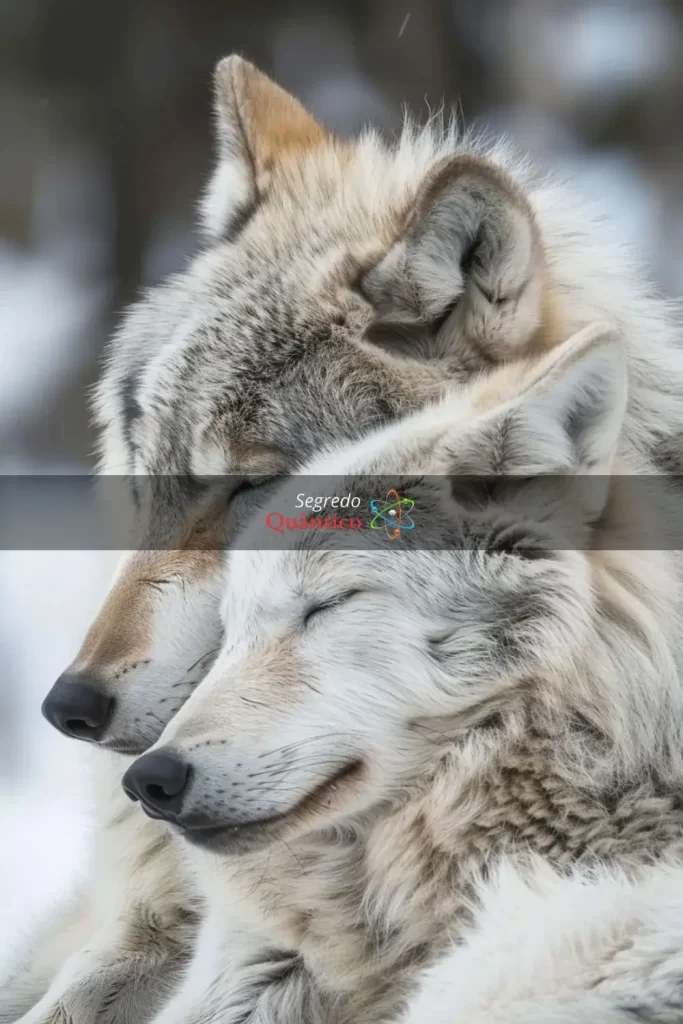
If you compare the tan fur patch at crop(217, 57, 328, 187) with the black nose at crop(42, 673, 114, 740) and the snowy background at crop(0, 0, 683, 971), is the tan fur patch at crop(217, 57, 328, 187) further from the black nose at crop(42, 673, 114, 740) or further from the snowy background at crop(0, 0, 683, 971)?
the black nose at crop(42, 673, 114, 740)

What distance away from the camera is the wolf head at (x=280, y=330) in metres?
0.71

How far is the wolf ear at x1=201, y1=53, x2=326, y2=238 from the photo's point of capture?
0.88m

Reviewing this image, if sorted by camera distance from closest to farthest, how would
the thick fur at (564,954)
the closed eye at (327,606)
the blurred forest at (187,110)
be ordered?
the thick fur at (564,954) < the closed eye at (327,606) < the blurred forest at (187,110)

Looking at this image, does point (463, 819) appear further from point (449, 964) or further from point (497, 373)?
point (497, 373)

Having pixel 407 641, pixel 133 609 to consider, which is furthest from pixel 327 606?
pixel 133 609

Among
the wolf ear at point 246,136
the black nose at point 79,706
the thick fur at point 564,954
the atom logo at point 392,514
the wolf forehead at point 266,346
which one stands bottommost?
the thick fur at point 564,954

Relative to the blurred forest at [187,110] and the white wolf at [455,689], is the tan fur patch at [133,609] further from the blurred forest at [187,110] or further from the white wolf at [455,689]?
the blurred forest at [187,110]

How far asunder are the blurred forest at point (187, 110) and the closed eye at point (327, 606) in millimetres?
376

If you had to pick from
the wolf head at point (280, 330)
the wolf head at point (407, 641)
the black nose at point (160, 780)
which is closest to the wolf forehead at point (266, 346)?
the wolf head at point (280, 330)

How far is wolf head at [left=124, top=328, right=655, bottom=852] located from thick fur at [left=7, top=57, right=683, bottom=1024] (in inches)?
3.4

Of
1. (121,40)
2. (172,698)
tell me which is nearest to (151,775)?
(172,698)

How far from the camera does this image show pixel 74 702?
0.74 m

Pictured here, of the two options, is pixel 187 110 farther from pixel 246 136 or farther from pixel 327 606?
pixel 327 606

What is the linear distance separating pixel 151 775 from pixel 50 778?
1.14 ft
